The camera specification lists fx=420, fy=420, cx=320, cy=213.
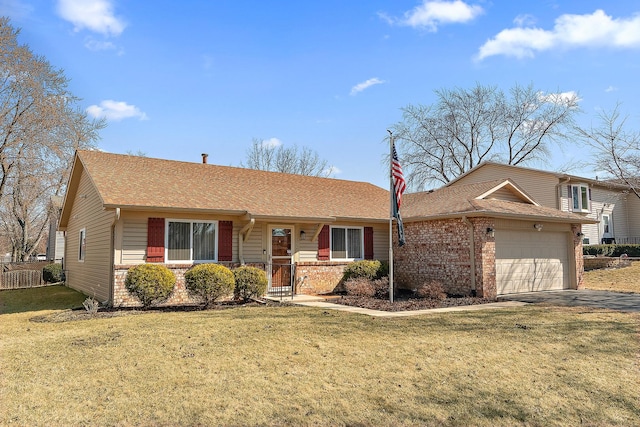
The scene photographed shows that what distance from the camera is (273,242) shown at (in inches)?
556

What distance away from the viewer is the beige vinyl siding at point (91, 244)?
12.2 metres

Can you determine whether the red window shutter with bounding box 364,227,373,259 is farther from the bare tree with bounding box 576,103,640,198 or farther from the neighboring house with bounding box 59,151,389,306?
the bare tree with bounding box 576,103,640,198

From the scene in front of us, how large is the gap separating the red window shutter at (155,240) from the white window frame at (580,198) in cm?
2431

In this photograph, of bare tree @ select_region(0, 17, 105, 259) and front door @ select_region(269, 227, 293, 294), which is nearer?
front door @ select_region(269, 227, 293, 294)

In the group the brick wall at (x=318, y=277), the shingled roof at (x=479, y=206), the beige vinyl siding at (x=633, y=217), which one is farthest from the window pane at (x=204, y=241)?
the beige vinyl siding at (x=633, y=217)

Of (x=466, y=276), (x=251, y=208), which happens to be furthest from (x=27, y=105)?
(x=466, y=276)

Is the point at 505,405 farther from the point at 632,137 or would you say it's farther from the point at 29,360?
the point at 632,137

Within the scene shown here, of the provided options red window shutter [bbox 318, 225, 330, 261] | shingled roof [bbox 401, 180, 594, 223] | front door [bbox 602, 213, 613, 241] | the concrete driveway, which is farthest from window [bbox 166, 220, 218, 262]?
Answer: front door [bbox 602, 213, 613, 241]

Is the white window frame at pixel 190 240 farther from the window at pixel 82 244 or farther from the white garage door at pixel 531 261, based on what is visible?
the white garage door at pixel 531 261

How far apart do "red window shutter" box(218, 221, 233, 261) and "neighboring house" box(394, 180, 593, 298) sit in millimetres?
6357

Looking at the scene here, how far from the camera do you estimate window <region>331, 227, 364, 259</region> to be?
15508mm

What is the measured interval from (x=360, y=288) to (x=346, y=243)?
8.63 feet

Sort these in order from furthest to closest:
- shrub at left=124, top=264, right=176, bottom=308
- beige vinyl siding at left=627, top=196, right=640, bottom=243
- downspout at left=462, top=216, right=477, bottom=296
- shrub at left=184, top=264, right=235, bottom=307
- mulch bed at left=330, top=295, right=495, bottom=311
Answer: beige vinyl siding at left=627, top=196, right=640, bottom=243 → downspout at left=462, top=216, right=477, bottom=296 → shrub at left=184, top=264, right=235, bottom=307 → mulch bed at left=330, top=295, right=495, bottom=311 → shrub at left=124, top=264, right=176, bottom=308

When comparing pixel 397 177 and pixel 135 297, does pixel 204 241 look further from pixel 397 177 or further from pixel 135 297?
pixel 397 177
